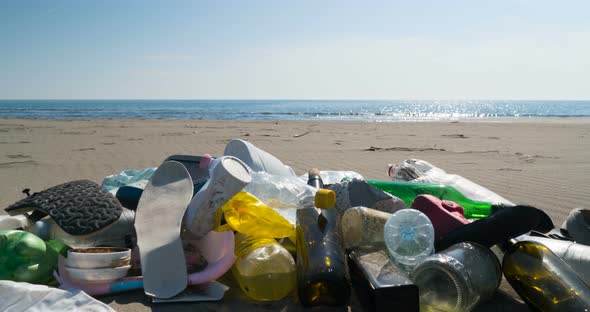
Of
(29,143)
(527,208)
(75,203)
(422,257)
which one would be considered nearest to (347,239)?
(422,257)

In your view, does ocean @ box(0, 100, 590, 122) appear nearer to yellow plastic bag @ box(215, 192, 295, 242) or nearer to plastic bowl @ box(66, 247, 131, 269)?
yellow plastic bag @ box(215, 192, 295, 242)

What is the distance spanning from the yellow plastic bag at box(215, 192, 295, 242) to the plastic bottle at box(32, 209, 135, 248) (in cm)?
51

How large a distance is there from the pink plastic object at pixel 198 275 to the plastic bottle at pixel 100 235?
0.11 metres

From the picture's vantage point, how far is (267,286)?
6.49 ft

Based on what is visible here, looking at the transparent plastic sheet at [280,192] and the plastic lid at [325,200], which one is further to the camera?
the transparent plastic sheet at [280,192]

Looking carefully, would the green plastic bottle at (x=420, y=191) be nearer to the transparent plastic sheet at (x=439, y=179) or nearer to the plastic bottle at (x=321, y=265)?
the transparent plastic sheet at (x=439, y=179)

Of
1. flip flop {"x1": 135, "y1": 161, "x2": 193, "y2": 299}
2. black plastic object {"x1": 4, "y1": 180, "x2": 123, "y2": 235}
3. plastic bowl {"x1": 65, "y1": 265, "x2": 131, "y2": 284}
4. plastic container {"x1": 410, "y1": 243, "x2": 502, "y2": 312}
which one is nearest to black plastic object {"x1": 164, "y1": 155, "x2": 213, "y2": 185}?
flip flop {"x1": 135, "y1": 161, "x2": 193, "y2": 299}

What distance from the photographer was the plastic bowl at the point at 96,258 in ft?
6.40

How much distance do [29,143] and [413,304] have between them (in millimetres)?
9236

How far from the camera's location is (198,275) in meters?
2.06

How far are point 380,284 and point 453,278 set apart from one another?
0.95 feet

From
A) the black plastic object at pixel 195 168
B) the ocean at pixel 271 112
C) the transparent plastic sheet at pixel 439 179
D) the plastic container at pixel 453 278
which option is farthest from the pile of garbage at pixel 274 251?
the ocean at pixel 271 112

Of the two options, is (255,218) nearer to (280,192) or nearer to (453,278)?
(280,192)

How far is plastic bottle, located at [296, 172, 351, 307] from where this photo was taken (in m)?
1.88
